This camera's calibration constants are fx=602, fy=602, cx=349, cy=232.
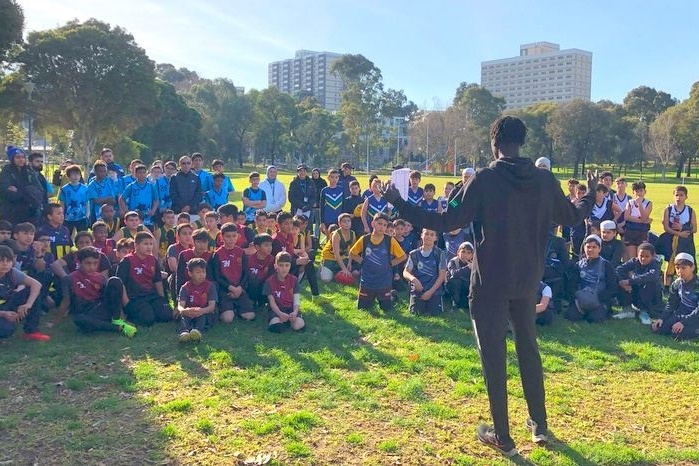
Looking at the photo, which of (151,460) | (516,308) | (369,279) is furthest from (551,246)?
(151,460)

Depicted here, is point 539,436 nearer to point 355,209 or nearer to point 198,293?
point 198,293

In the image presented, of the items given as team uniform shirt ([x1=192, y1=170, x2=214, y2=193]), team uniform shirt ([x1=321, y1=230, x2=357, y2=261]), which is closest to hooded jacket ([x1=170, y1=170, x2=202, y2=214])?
team uniform shirt ([x1=192, y1=170, x2=214, y2=193])

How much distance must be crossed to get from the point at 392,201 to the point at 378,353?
10.1 ft

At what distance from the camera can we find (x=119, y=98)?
127 ft

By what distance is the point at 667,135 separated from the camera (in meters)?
62.7

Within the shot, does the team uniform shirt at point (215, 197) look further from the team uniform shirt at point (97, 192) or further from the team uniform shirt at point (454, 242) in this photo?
the team uniform shirt at point (454, 242)

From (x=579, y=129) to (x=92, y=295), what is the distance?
225 feet

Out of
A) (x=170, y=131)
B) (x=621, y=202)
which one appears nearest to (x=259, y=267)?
(x=621, y=202)

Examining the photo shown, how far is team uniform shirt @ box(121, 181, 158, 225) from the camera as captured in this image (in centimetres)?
1077

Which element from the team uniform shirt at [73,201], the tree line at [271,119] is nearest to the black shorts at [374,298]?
the team uniform shirt at [73,201]

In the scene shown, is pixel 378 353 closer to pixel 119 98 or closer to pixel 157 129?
pixel 119 98

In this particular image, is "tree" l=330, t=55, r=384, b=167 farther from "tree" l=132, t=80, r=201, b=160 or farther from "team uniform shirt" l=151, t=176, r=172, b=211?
"team uniform shirt" l=151, t=176, r=172, b=211

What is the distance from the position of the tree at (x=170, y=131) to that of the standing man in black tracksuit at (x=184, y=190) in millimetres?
41785

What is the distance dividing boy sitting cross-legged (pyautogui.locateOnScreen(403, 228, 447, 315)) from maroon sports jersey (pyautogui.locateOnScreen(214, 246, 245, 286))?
7.76ft
